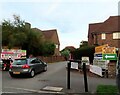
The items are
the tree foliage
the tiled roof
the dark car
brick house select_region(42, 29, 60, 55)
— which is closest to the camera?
the dark car

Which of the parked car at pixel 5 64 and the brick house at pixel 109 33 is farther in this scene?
the brick house at pixel 109 33

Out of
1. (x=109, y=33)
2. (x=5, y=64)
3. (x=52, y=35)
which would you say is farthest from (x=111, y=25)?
(x=52, y=35)

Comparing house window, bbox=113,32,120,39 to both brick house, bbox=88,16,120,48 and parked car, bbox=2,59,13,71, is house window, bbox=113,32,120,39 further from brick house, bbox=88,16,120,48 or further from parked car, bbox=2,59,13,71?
parked car, bbox=2,59,13,71

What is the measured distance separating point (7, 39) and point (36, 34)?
161 inches

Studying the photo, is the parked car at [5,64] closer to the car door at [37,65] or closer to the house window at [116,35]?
the car door at [37,65]

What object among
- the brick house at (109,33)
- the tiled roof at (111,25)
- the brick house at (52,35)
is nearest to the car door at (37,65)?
the brick house at (109,33)

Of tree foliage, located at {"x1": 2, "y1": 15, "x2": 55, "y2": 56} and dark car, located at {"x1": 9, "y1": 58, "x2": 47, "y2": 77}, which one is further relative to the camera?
tree foliage, located at {"x1": 2, "y1": 15, "x2": 55, "y2": 56}

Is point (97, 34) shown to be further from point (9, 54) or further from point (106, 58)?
point (106, 58)

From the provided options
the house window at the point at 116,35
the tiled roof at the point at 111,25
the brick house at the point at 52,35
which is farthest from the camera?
the brick house at the point at 52,35

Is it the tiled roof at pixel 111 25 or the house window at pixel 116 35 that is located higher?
the tiled roof at pixel 111 25

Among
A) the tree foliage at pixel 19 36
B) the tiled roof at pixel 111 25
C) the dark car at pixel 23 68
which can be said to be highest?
the tiled roof at pixel 111 25

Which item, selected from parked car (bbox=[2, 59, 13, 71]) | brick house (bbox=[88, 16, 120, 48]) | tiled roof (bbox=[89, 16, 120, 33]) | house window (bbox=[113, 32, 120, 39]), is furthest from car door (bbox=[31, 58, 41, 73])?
tiled roof (bbox=[89, 16, 120, 33])

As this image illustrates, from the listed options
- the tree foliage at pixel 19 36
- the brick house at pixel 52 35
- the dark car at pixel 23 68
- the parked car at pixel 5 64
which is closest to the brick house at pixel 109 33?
the tree foliage at pixel 19 36

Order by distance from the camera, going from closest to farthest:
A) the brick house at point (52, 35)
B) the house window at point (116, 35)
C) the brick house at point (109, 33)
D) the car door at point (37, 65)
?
the car door at point (37, 65) → the house window at point (116, 35) → the brick house at point (109, 33) → the brick house at point (52, 35)
